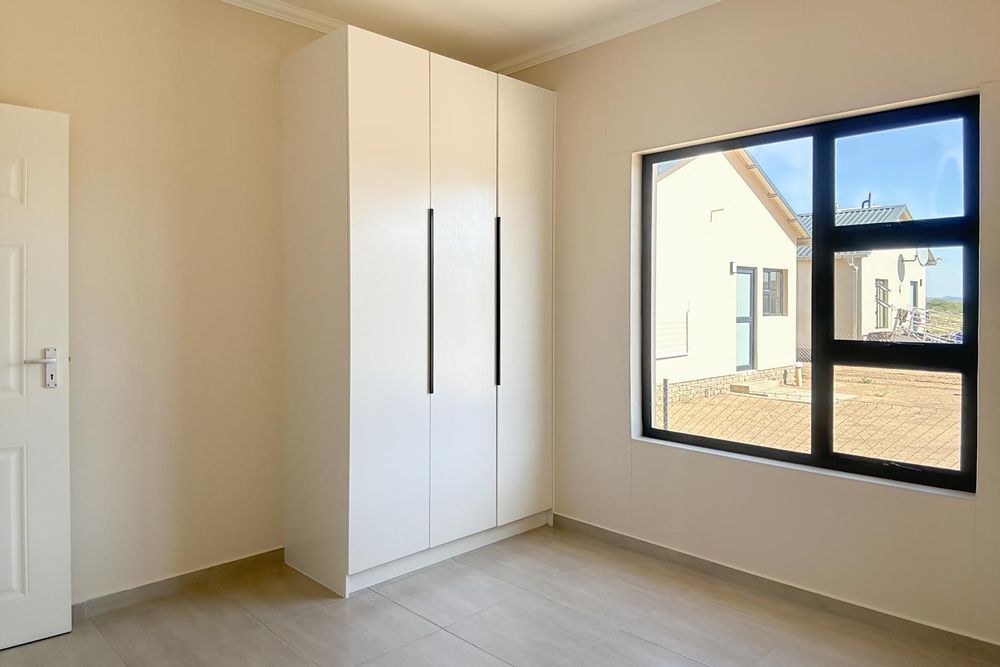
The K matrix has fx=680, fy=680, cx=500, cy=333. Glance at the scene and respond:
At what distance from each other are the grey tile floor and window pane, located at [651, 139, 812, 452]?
0.80 m

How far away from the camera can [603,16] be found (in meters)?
3.45

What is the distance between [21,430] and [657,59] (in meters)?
3.24

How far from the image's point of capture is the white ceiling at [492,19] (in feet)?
10.8

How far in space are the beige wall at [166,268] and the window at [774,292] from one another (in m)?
2.37

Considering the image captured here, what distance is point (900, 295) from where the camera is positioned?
9.04 ft

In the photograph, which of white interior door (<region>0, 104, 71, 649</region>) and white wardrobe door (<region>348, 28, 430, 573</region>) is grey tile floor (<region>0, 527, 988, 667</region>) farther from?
white wardrobe door (<region>348, 28, 430, 573</region>)

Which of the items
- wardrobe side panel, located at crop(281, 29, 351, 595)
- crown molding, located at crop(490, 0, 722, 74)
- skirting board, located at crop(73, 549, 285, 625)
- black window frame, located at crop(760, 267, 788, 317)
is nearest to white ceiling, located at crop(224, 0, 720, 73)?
crown molding, located at crop(490, 0, 722, 74)

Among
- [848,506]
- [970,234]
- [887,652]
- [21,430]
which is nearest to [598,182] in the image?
[970,234]

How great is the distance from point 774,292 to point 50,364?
10.1 feet

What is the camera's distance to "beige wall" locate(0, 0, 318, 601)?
2789 mm

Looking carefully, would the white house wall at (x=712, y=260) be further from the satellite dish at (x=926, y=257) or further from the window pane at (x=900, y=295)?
the satellite dish at (x=926, y=257)

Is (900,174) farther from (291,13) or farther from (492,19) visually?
(291,13)

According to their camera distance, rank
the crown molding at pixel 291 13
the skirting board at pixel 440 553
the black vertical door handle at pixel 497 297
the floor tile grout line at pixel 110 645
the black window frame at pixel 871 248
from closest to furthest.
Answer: the floor tile grout line at pixel 110 645
the black window frame at pixel 871 248
the skirting board at pixel 440 553
the crown molding at pixel 291 13
the black vertical door handle at pixel 497 297

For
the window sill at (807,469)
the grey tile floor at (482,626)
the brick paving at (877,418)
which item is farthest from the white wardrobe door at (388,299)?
the brick paving at (877,418)
